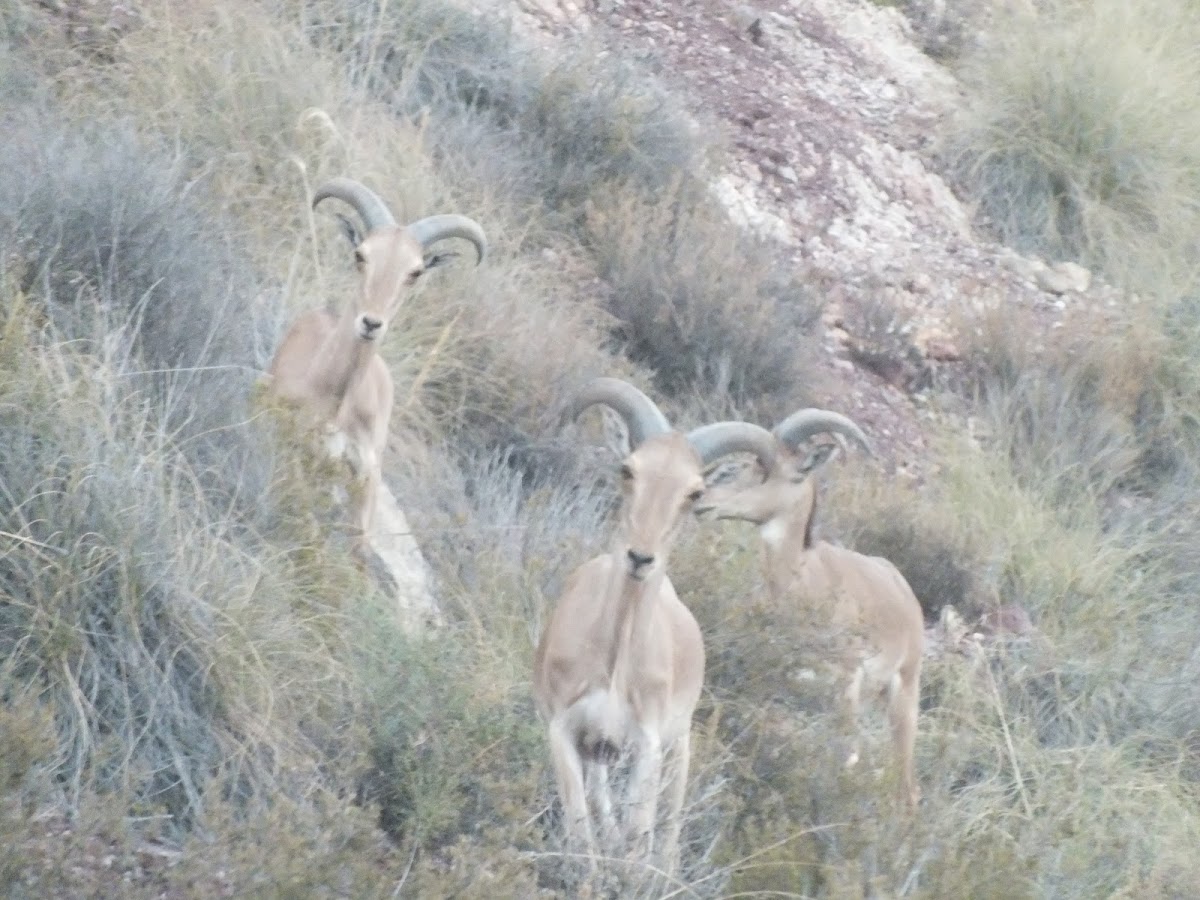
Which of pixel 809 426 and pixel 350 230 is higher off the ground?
pixel 809 426

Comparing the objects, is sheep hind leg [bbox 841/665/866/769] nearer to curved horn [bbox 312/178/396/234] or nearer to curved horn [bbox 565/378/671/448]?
curved horn [bbox 565/378/671/448]

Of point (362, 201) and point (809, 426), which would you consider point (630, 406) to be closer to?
point (809, 426)

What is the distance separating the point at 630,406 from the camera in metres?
6.92

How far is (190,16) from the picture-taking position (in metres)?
12.4

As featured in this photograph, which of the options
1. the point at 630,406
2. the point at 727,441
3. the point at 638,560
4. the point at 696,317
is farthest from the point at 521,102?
the point at 638,560

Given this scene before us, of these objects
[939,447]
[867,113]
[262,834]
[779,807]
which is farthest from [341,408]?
[867,113]

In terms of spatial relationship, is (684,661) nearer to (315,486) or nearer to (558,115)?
(315,486)

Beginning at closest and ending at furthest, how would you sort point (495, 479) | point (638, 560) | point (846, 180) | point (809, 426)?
point (638, 560)
point (809, 426)
point (495, 479)
point (846, 180)

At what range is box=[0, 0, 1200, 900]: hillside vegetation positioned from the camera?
6344 millimetres

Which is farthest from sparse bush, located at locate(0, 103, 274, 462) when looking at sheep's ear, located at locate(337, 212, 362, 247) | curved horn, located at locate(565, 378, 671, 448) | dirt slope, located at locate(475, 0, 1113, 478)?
dirt slope, located at locate(475, 0, 1113, 478)

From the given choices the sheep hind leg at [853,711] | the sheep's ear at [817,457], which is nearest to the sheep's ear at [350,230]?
the sheep's ear at [817,457]

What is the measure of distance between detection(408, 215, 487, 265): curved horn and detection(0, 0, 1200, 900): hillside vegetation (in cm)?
94

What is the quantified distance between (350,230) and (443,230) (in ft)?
1.42

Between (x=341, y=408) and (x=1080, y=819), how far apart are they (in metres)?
3.67
